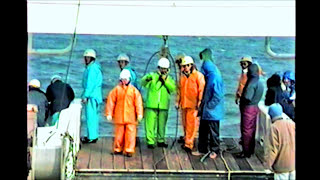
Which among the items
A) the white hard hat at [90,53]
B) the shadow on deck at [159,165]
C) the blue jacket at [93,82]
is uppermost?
the white hard hat at [90,53]

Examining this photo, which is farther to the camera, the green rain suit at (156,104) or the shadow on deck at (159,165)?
the green rain suit at (156,104)

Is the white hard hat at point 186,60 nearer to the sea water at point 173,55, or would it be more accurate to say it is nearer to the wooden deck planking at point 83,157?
the sea water at point 173,55

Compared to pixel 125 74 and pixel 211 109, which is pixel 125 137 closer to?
pixel 125 74

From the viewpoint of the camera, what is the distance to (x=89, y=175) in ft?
7.21

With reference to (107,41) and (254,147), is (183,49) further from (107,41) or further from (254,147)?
(254,147)

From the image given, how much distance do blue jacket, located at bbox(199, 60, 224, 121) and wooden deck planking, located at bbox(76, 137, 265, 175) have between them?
0.17 metres

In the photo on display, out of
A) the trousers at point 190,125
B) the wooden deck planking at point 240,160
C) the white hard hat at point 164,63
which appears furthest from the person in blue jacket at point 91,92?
the wooden deck planking at point 240,160

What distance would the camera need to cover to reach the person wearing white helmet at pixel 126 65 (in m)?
2.27

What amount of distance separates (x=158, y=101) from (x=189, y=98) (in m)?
0.13

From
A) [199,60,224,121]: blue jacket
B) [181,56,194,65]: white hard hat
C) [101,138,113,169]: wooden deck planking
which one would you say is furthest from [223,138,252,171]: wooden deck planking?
[101,138,113,169]: wooden deck planking

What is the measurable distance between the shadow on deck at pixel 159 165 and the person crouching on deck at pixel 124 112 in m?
0.03

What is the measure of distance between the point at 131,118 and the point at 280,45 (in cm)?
69

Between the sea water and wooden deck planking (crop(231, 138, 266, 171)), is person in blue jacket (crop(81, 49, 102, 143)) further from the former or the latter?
wooden deck planking (crop(231, 138, 266, 171))

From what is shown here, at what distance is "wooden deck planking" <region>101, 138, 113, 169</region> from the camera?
2.26 meters
